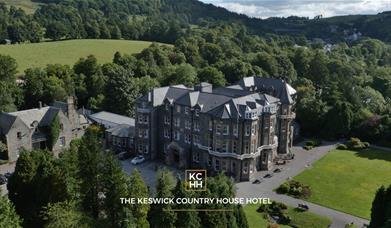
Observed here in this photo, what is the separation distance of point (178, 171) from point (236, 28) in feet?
464

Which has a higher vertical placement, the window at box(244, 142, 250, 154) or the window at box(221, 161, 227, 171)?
the window at box(244, 142, 250, 154)

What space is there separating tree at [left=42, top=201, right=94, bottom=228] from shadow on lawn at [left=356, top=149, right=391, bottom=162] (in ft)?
180

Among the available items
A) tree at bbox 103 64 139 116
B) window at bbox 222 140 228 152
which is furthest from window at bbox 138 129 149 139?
tree at bbox 103 64 139 116

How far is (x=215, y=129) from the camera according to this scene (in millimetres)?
59938

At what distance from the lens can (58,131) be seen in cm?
6700

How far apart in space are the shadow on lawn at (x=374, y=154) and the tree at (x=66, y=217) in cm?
5472

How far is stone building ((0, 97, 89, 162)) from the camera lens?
63344 millimetres

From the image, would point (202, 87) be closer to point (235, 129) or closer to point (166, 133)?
point (166, 133)

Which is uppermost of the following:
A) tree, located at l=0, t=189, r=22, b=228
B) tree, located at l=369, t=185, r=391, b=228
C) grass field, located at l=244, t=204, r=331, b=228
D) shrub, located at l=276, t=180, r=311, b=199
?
tree, located at l=0, t=189, r=22, b=228

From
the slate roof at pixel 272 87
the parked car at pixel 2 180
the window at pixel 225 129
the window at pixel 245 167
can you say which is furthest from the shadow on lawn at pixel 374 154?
the parked car at pixel 2 180

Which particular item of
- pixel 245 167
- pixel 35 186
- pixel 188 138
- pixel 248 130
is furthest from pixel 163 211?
pixel 188 138

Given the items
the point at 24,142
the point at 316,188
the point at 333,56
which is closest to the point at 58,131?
the point at 24,142

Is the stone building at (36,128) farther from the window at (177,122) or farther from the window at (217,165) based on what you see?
the window at (217,165)

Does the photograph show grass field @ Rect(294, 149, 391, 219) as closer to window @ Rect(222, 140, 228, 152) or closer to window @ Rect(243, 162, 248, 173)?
window @ Rect(243, 162, 248, 173)
